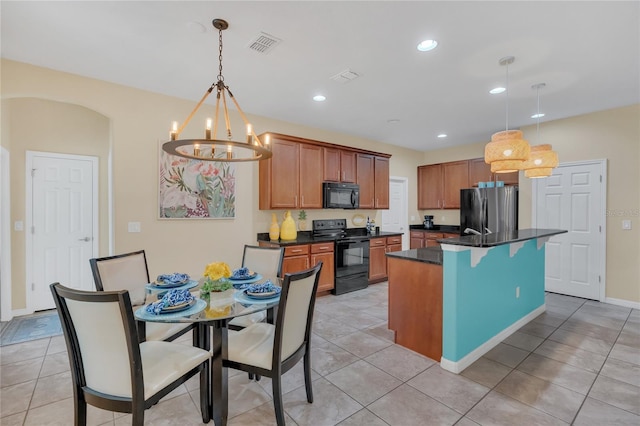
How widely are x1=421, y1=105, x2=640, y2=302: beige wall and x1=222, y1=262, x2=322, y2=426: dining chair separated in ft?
15.4

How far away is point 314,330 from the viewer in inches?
129

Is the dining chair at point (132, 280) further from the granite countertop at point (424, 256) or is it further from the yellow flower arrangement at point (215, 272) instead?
the granite countertop at point (424, 256)

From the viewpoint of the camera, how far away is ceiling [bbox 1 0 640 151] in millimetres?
2104

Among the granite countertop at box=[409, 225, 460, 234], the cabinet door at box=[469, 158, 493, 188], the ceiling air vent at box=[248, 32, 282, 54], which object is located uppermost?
the ceiling air vent at box=[248, 32, 282, 54]

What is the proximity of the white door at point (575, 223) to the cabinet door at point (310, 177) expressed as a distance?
351 centimetres

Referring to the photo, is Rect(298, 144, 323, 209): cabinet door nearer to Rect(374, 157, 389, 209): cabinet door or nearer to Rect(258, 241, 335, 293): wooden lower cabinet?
Rect(258, 241, 335, 293): wooden lower cabinet

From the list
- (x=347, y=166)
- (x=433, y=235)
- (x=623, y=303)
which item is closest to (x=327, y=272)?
(x=347, y=166)

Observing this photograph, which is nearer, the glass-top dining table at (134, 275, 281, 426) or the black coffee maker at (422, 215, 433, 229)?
the glass-top dining table at (134, 275, 281, 426)

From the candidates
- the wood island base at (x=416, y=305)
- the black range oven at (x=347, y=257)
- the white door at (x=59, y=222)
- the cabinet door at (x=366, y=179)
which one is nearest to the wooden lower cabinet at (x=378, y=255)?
the black range oven at (x=347, y=257)

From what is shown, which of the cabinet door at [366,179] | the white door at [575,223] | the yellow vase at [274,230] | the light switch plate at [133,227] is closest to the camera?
the light switch plate at [133,227]

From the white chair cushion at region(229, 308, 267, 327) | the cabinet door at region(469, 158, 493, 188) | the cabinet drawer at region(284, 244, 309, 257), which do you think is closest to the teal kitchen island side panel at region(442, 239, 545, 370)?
the white chair cushion at region(229, 308, 267, 327)

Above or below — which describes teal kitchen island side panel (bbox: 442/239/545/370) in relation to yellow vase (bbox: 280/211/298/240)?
below

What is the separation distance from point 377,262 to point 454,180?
8.57ft

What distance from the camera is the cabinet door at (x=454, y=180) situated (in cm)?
611
